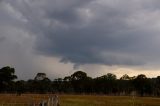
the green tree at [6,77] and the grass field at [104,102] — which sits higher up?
the green tree at [6,77]

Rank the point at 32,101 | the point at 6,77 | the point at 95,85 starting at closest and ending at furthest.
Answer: the point at 32,101 < the point at 6,77 < the point at 95,85

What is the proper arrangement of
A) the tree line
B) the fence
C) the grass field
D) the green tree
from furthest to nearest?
the tree line → the green tree → the grass field → the fence

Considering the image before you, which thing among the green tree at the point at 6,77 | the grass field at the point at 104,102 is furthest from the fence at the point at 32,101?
Result: the green tree at the point at 6,77

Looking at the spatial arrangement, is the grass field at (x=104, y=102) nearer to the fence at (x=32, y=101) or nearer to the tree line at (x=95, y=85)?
the fence at (x=32, y=101)

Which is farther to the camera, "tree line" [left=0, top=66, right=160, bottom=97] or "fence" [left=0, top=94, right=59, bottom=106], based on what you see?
"tree line" [left=0, top=66, right=160, bottom=97]

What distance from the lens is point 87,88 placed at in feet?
479

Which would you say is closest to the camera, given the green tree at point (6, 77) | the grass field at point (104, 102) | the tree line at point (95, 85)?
the grass field at point (104, 102)

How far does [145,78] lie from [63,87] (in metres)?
31.9

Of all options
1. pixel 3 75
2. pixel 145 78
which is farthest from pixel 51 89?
pixel 145 78

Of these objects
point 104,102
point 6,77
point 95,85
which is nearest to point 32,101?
point 104,102

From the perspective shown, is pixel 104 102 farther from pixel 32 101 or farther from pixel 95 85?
pixel 95 85

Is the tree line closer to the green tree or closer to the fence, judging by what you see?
the green tree

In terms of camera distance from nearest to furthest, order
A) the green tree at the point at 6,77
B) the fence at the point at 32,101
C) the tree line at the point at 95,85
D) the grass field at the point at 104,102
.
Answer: the fence at the point at 32,101
the grass field at the point at 104,102
the green tree at the point at 6,77
the tree line at the point at 95,85

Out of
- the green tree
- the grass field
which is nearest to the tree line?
the green tree
